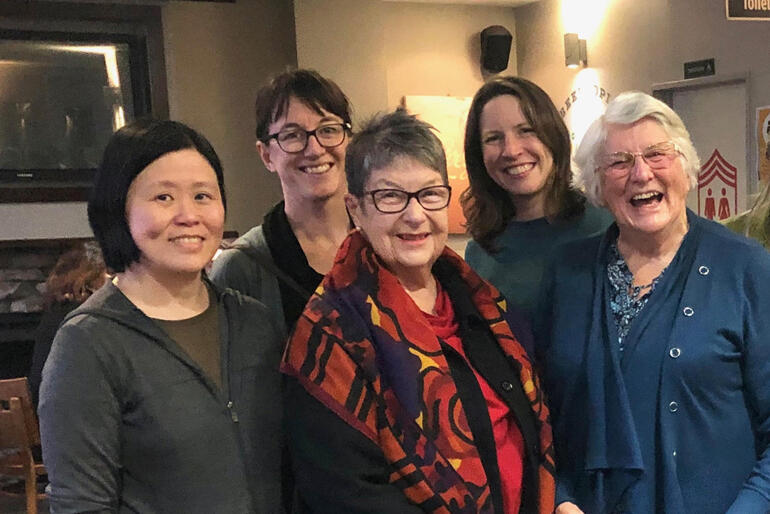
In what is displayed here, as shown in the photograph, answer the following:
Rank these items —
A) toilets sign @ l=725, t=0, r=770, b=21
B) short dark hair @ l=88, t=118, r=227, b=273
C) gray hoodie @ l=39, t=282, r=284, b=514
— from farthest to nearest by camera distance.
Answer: toilets sign @ l=725, t=0, r=770, b=21 → short dark hair @ l=88, t=118, r=227, b=273 → gray hoodie @ l=39, t=282, r=284, b=514

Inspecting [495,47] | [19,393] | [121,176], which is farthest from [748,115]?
[121,176]

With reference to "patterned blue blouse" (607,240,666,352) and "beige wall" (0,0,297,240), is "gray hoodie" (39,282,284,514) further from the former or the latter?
"beige wall" (0,0,297,240)

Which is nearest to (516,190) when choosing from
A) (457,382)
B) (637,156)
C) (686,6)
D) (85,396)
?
(637,156)

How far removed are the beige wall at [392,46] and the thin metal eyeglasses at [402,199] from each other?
392 centimetres

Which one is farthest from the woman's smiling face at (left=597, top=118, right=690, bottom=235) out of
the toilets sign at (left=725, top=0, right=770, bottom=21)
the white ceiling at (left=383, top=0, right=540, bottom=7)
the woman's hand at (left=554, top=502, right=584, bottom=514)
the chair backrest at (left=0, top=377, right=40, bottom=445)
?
the white ceiling at (left=383, top=0, right=540, bottom=7)

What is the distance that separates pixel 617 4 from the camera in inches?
231

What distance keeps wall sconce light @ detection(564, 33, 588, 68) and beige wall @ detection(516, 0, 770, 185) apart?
0.05m

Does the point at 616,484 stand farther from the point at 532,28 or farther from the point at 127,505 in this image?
the point at 532,28

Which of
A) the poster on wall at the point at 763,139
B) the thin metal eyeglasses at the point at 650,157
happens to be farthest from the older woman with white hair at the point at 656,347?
the poster on wall at the point at 763,139

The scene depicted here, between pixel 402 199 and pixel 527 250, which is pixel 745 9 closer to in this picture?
pixel 527 250

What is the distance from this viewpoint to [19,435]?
3682 millimetres

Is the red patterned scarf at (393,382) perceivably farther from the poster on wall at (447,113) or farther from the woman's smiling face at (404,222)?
the poster on wall at (447,113)

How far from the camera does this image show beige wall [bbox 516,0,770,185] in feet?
16.5

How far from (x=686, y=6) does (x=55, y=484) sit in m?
A: 5.17
